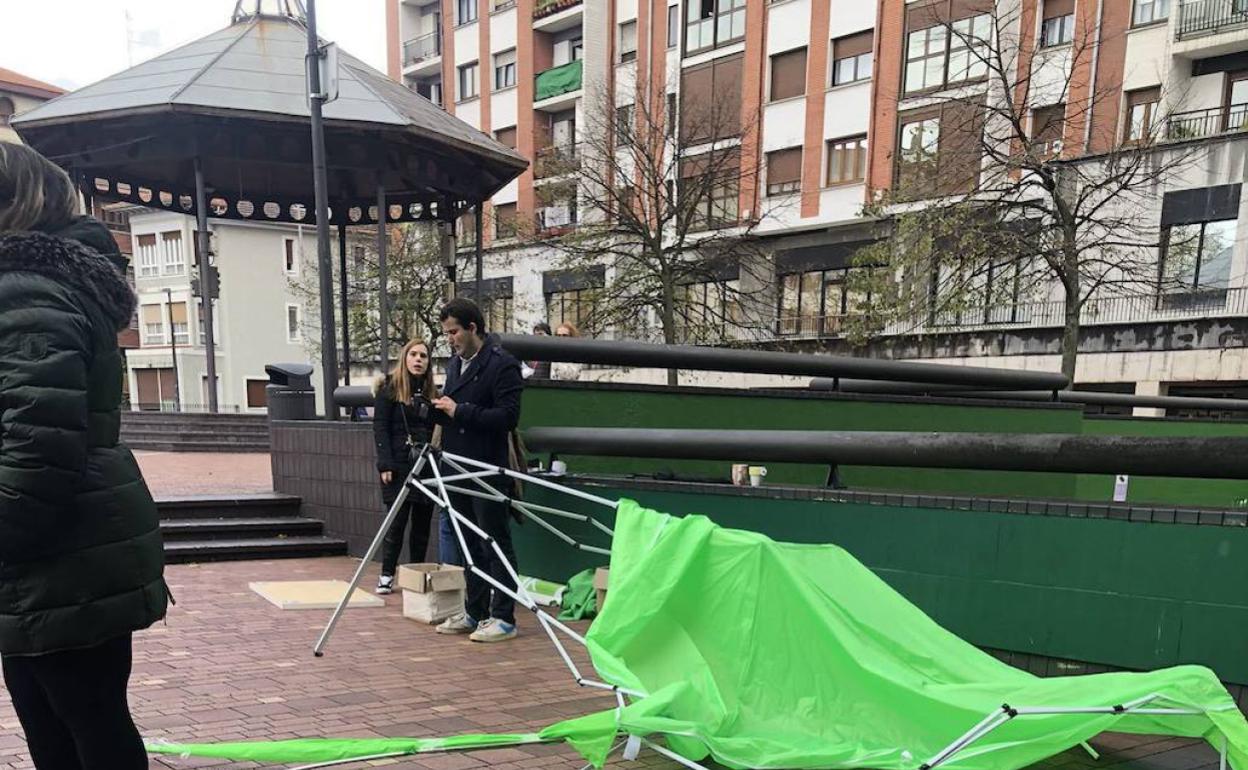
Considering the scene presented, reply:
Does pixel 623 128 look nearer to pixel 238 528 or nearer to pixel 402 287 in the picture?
pixel 402 287

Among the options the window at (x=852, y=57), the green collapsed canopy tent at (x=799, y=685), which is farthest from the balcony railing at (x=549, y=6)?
the green collapsed canopy tent at (x=799, y=685)

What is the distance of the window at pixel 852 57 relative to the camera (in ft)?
88.7

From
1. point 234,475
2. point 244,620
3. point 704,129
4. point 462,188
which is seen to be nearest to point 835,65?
point 704,129

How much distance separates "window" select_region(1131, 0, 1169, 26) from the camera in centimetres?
2272

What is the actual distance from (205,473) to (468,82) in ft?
108

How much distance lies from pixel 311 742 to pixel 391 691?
856mm

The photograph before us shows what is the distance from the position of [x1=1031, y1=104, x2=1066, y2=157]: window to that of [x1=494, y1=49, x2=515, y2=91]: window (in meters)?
24.3

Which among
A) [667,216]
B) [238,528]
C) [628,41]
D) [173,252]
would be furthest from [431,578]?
[173,252]

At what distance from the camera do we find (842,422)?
319 inches

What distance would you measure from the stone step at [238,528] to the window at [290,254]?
44.6 m

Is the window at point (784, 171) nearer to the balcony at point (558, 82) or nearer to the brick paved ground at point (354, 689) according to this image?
the balcony at point (558, 82)

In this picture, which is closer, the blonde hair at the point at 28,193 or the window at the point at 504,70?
the blonde hair at the point at 28,193

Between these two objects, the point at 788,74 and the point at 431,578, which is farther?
the point at 788,74

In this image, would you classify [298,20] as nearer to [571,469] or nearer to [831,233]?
[571,469]
